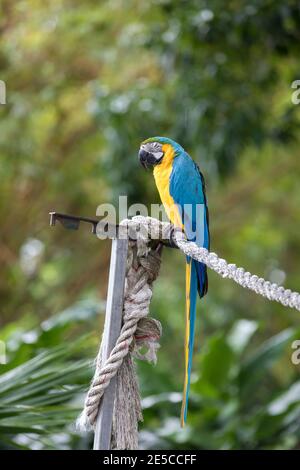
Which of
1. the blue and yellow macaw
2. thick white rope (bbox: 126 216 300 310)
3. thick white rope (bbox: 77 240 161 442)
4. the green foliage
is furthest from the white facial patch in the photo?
the green foliage

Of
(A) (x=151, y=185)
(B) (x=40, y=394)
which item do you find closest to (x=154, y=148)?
(B) (x=40, y=394)

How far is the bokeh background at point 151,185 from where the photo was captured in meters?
2.68

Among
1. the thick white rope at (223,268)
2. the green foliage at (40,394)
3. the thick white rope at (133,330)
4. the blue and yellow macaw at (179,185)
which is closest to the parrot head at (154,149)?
the blue and yellow macaw at (179,185)

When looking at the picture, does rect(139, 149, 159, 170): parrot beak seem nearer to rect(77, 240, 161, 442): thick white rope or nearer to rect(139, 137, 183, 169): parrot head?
rect(139, 137, 183, 169): parrot head

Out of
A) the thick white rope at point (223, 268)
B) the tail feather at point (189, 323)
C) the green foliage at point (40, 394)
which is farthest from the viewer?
the green foliage at point (40, 394)

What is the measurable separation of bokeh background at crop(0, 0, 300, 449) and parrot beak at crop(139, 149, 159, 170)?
527mm

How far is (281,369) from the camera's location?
5.76m

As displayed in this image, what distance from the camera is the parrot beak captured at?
1638mm

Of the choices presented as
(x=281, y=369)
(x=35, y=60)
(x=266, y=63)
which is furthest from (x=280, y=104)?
(x=281, y=369)

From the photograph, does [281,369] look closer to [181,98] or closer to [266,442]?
[266,442]

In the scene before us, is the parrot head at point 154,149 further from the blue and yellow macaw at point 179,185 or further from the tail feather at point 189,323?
the tail feather at point 189,323

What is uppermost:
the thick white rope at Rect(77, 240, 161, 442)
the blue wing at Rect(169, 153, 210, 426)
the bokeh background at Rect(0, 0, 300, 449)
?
the bokeh background at Rect(0, 0, 300, 449)

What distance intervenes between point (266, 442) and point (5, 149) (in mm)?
2551
